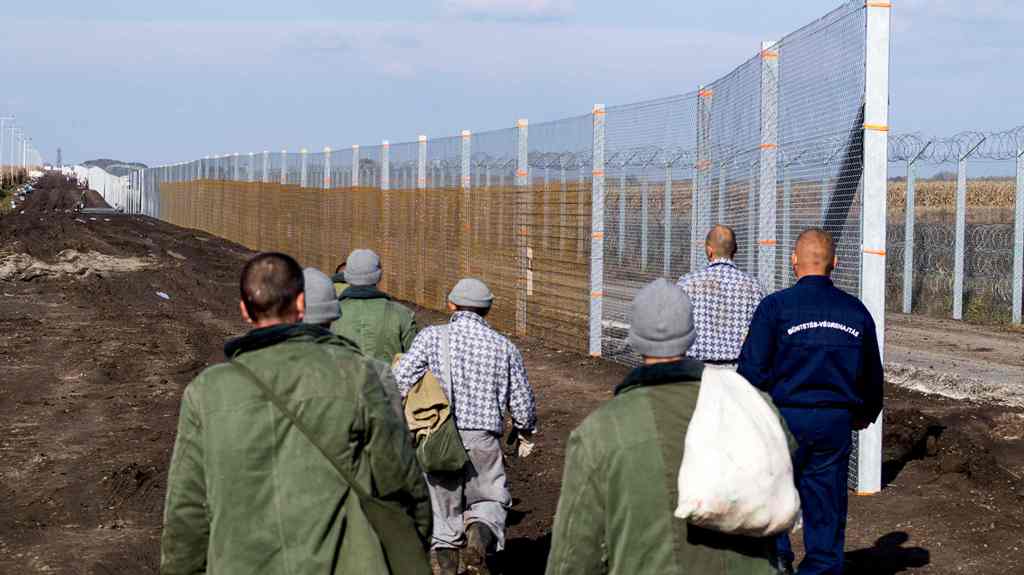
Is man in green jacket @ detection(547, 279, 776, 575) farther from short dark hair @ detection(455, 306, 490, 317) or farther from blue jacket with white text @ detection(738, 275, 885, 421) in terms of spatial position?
short dark hair @ detection(455, 306, 490, 317)

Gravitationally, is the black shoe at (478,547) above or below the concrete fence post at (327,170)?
below

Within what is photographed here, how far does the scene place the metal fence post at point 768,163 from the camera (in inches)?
429

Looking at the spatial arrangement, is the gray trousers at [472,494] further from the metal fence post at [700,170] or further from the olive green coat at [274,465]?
the metal fence post at [700,170]

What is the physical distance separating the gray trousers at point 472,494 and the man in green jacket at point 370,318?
0.82 m

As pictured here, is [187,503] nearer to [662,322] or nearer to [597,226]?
[662,322]

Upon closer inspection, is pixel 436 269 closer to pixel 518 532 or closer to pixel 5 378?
pixel 5 378

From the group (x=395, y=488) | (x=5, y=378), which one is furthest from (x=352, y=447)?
(x=5, y=378)

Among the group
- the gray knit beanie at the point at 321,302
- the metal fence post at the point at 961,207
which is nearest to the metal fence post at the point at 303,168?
the metal fence post at the point at 961,207

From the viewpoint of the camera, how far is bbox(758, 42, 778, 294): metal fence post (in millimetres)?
10906

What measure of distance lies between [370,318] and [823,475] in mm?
2716

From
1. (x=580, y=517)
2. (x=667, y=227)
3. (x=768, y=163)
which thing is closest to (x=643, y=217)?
(x=667, y=227)

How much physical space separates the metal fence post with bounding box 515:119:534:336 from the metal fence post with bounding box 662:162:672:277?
3.73 metres

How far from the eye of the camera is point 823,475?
659cm

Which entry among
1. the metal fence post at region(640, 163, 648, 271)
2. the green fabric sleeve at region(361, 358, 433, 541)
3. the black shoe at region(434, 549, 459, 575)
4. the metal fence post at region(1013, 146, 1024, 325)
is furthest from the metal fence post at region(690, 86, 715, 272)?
the green fabric sleeve at region(361, 358, 433, 541)
